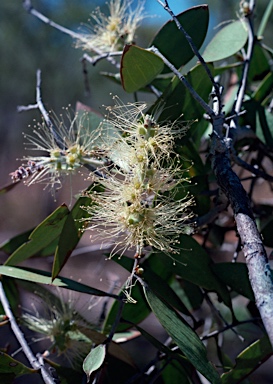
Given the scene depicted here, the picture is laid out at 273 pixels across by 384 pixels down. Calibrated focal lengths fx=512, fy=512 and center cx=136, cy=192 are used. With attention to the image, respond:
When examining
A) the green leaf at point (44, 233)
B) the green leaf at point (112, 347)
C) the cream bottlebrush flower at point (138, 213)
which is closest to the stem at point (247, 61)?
the cream bottlebrush flower at point (138, 213)

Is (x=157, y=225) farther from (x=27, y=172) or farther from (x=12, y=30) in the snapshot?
(x=12, y=30)

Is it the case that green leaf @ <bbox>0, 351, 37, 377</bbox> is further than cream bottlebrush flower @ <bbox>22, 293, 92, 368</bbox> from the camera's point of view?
No

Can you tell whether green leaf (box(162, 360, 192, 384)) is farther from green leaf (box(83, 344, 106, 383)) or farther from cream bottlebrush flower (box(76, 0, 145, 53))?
cream bottlebrush flower (box(76, 0, 145, 53))

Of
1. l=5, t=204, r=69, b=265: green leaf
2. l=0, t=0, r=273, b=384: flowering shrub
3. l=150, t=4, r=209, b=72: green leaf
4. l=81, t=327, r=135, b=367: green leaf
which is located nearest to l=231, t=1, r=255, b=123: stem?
l=0, t=0, r=273, b=384: flowering shrub

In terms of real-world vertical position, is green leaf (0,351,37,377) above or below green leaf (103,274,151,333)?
below

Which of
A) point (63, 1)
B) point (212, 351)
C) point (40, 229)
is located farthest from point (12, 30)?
point (40, 229)

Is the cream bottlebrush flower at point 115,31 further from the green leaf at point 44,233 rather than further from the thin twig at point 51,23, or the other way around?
the green leaf at point 44,233
